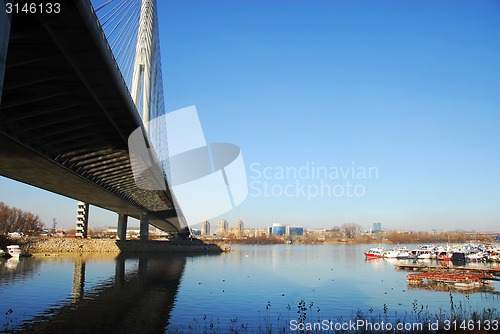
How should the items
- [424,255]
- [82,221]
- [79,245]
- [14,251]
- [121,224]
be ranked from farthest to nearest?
[82,221], [121,224], [424,255], [79,245], [14,251]

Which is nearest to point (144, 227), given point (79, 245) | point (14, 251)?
point (79, 245)

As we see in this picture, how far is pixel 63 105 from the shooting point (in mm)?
17125

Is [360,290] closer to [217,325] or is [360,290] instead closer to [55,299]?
[217,325]

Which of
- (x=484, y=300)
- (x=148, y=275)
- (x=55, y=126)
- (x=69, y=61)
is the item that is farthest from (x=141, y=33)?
(x=484, y=300)

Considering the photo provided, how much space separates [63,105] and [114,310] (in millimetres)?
11233

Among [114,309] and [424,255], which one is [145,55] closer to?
[114,309]

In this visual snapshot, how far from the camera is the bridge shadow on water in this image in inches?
699

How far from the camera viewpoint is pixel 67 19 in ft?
35.0

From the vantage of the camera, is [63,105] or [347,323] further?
[347,323]

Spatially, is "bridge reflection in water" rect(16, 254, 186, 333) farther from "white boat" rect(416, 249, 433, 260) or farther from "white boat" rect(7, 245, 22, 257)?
"white boat" rect(416, 249, 433, 260)

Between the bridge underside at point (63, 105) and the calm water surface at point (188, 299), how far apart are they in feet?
27.3

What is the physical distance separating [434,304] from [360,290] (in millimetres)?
6455

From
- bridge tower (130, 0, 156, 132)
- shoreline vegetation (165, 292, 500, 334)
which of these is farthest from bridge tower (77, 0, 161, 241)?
Result: shoreline vegetation (165, 292, 500, 334)

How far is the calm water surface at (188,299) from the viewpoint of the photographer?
19266mm
